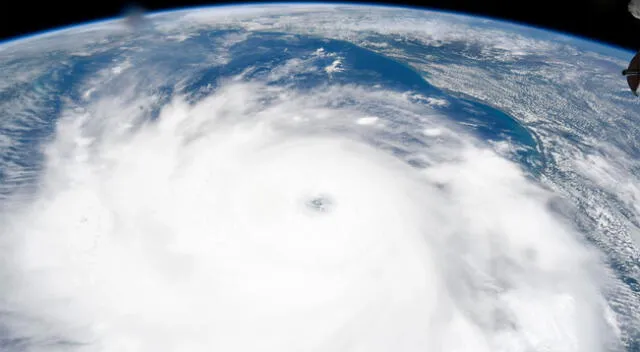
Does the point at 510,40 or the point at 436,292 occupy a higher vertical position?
the point at 510,40

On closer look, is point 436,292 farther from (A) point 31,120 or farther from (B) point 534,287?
(A) point 31,120

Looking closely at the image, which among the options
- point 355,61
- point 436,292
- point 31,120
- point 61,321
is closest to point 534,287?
point 436,292

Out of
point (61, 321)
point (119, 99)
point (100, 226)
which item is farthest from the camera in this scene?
point (119, 99)

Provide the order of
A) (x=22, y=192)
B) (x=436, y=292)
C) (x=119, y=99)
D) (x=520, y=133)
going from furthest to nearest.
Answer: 1. (x=119, y=99)
2. (x=520, y=133)
3. (x=22, y=192)
4. (x=436, y=292)

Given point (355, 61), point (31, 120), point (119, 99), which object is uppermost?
point (355, 61)

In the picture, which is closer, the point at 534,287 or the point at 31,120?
the point at 534,287

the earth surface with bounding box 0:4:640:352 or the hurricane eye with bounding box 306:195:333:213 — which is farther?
the hurricane eye with bounding box 306:195:333:213

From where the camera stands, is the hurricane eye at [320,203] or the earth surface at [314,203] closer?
the earth surface at [314,203]
